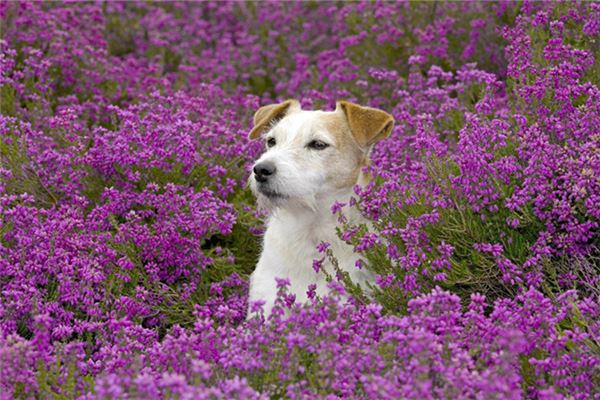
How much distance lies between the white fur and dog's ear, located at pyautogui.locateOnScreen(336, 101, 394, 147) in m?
0.09

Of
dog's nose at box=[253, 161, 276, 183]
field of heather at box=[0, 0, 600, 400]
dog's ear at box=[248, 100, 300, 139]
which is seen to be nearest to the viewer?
field of heather at box=[0, 0, 600, 400]

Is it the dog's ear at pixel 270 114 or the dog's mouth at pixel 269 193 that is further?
the dog's ear at pixel 270 114

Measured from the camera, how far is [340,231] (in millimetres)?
4234

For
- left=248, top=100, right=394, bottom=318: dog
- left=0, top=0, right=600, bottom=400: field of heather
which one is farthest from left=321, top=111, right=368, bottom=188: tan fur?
left=0, top=0, right=600, bottom=400: field of heather

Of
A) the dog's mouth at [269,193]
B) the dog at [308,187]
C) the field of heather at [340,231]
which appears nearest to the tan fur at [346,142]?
the dog at [308,187]

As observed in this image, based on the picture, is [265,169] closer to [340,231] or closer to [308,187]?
[308,187]

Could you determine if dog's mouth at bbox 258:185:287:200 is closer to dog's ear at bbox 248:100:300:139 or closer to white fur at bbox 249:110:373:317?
white fur at bbox 249:110:373:317

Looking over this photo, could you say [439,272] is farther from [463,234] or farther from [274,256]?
[274,256]

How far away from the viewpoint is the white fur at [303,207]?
14.4 ft

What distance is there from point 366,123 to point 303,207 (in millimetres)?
662

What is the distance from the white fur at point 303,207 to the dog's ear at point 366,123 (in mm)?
86

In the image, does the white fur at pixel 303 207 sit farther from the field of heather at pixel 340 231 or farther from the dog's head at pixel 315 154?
the field of heather at pixel 340 231

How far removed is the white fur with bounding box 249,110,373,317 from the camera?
440 cm

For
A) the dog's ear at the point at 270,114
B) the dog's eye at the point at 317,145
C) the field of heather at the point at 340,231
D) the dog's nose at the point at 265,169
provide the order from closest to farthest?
the field of heather at the point at 340,231
the dog's nose at the point at 265,169
the dog's eye at the point at 317,145
the dog's ear at the point at 270,114
